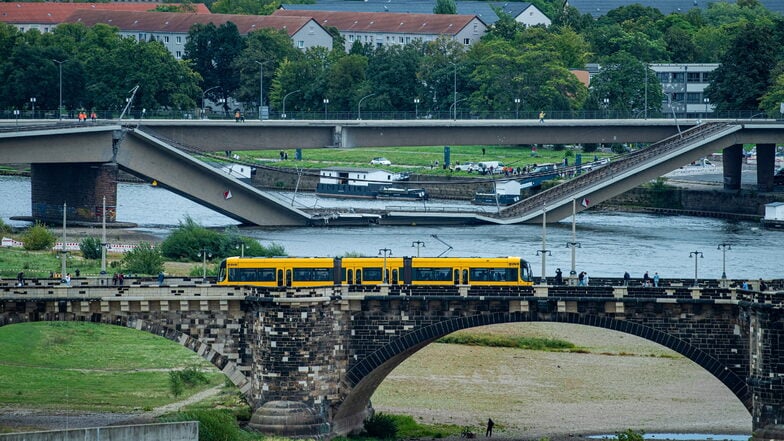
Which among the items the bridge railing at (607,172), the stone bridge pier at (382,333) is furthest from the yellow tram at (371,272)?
the bridge railing at (607,172)

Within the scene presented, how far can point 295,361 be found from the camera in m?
67.0

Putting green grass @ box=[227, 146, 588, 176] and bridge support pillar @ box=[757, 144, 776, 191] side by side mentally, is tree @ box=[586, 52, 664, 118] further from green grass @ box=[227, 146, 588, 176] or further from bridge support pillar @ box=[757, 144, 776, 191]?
bridge support pillar @ box=[757, 144, 776, 191]

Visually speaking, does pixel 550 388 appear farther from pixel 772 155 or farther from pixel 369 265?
pixel 772 155

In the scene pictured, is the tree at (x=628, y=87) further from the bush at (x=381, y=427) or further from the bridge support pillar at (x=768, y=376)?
the bridge support pillar at (x=768, y=376)

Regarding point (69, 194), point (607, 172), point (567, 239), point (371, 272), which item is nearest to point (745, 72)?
point (607, 172)

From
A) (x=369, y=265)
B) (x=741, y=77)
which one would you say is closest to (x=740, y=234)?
(x=741, y=77)

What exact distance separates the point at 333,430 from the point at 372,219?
219 feet

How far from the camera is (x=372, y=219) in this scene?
13362cm

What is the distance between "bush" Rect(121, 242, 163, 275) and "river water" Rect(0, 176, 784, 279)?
10.9 meters

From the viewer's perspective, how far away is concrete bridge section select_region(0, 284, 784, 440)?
66.2 meters

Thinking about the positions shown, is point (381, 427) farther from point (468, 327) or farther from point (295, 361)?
point (468, 327)

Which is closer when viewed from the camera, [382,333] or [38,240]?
[382,333]

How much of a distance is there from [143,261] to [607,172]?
43.4 m

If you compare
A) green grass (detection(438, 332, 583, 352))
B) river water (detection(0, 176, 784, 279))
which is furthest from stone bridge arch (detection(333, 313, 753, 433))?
river water (detection(0, 176, 784, 279))
